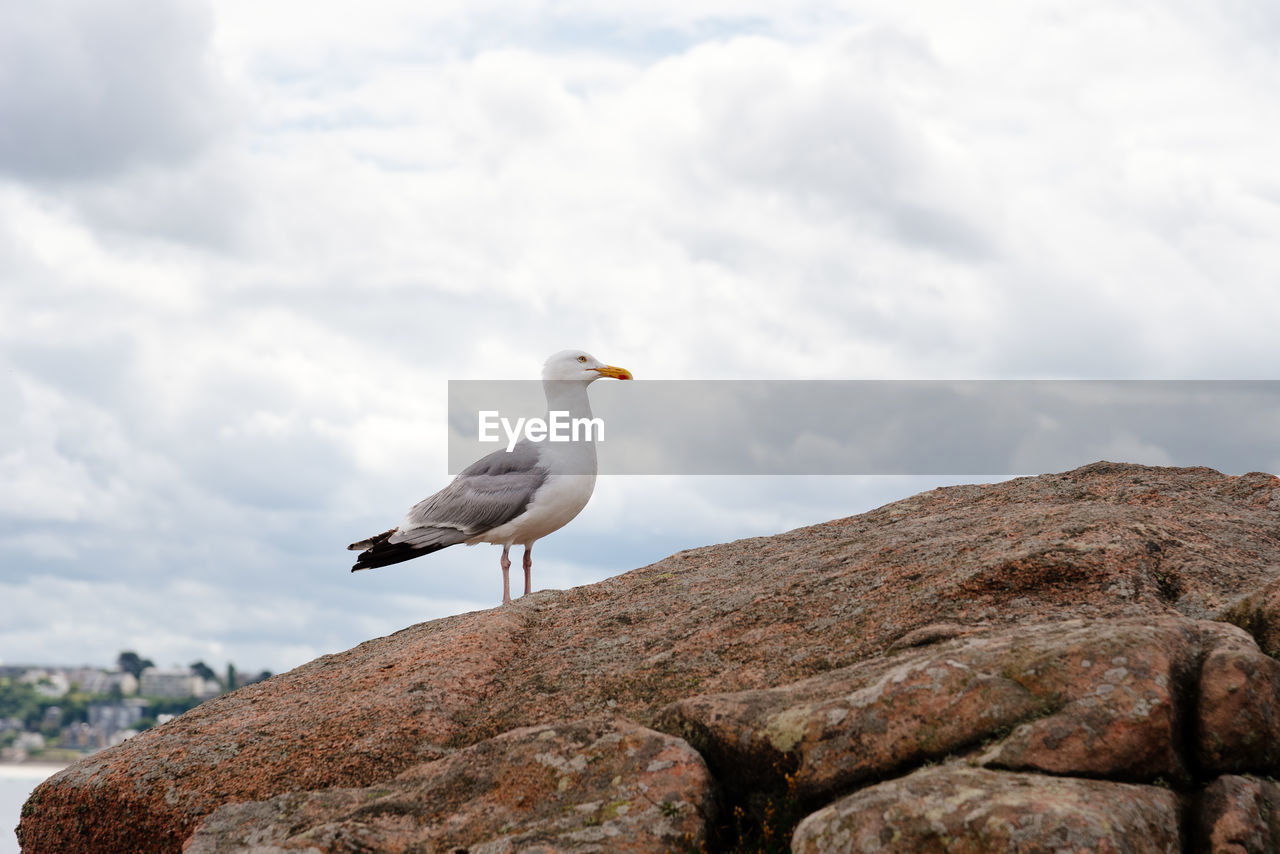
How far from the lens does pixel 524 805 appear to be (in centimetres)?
635

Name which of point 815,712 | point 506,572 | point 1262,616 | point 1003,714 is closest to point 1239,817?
point 1003,714

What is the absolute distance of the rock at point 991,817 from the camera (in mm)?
4996

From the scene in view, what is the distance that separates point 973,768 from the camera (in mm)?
5551

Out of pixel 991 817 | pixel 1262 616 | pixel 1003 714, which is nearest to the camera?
pixel 991 817

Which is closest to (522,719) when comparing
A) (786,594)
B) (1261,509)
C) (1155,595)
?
(786,594)

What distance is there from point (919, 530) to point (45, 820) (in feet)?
23.1

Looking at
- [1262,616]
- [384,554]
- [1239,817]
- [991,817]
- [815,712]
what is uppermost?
[384,554]

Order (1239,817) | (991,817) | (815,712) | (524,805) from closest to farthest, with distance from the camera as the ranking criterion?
(991,817) → (1239,817) → (815,712) → (524,805)

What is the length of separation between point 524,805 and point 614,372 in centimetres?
889

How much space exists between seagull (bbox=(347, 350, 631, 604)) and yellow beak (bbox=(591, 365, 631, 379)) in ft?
2.65

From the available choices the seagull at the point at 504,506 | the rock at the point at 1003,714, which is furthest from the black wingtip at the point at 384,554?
the rock at the point at 1003,714

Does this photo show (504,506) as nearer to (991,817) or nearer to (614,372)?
(614,372)

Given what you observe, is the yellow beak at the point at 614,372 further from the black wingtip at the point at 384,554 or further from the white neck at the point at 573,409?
the black wingtip at the point at 384,554

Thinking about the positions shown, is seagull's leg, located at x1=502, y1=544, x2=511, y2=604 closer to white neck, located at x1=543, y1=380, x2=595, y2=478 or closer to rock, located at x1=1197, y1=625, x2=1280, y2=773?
Answer: white neck, located at x1=543, y1=380, x2=595, y2=478
